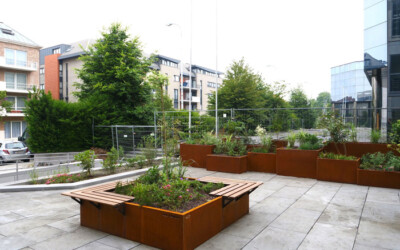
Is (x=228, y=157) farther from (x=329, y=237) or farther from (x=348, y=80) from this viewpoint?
(x=348, y=80)

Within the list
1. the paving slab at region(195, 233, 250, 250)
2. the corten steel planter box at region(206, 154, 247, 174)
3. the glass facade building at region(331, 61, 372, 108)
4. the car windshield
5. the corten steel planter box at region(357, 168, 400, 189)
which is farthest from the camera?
the glass facade building at region(331, 61, 372, 108)

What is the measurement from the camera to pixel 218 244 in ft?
14.4

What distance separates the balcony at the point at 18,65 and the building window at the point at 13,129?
6.96 m

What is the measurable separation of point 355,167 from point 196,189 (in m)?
5.45

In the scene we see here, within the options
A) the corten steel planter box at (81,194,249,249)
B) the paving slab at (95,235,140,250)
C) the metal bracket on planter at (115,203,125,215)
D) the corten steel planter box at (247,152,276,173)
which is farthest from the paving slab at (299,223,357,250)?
the corten steel planter box at (247,152,276,173)

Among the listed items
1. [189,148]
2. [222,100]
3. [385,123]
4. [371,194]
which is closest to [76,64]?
[222,100]

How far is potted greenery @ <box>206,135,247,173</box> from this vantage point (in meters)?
10.3

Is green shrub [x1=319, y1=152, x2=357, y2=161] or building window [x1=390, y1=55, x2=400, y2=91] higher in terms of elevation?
building window [x1=390, y1=55, x2=400, y2=91]

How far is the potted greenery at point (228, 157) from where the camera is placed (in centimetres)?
1027

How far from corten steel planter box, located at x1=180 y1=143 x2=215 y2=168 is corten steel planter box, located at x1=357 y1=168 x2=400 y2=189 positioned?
5304 mm

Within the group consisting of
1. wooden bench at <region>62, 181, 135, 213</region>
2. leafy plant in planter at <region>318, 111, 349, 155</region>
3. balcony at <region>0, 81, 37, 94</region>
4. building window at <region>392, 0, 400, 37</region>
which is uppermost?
building window at <region>392, 0, 400, 37</region>

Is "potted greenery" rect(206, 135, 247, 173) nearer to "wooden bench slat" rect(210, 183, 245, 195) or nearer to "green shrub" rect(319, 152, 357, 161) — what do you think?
"green shrub" rect(319, 152, 357, 161)

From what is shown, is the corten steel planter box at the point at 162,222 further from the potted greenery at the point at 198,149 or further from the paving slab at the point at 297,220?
the potted greenery at the point at 198,149

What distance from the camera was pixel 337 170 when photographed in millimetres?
8703
